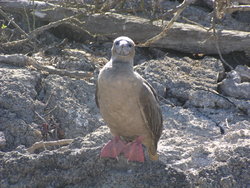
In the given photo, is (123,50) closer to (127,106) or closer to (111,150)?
(127,106)

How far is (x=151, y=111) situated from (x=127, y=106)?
0.28m

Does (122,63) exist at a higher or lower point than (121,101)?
higher

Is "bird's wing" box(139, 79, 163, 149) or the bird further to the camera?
"bird's wing" box(139, 79, 163, 149)

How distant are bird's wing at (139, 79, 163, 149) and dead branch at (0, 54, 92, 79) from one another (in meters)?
1.64

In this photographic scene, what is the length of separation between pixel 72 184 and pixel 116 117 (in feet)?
2.67

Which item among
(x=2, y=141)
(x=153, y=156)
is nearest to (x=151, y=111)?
(x=153, y=156)

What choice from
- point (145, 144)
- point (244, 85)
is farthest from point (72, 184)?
point (244, 85)

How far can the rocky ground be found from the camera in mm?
4207

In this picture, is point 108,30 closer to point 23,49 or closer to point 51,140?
point 23,49

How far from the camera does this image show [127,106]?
4.65 m

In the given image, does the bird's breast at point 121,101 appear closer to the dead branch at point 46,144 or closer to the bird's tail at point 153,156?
the bird's tail at point 153,156

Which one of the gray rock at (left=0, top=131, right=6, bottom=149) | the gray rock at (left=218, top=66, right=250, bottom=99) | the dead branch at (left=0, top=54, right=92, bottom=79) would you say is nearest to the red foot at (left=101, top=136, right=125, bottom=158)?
the gray rock at (left=0, top=131, right=6, bottom=149)

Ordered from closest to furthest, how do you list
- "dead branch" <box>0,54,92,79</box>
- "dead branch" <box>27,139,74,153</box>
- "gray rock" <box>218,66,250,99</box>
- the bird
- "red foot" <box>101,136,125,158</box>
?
"red foot" <box>101,136,125,158</box>
the bird
"dead branch" <box>27,139,74,153</box>
"dead branch" <box>0,54,92,79</box>
"gray rock" <box>218,66,250,99</box>

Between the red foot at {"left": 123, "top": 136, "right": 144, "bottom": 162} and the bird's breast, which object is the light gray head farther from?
the red foot at {"left": 123, "top": 136, "right": 144, "bottom": 162}
